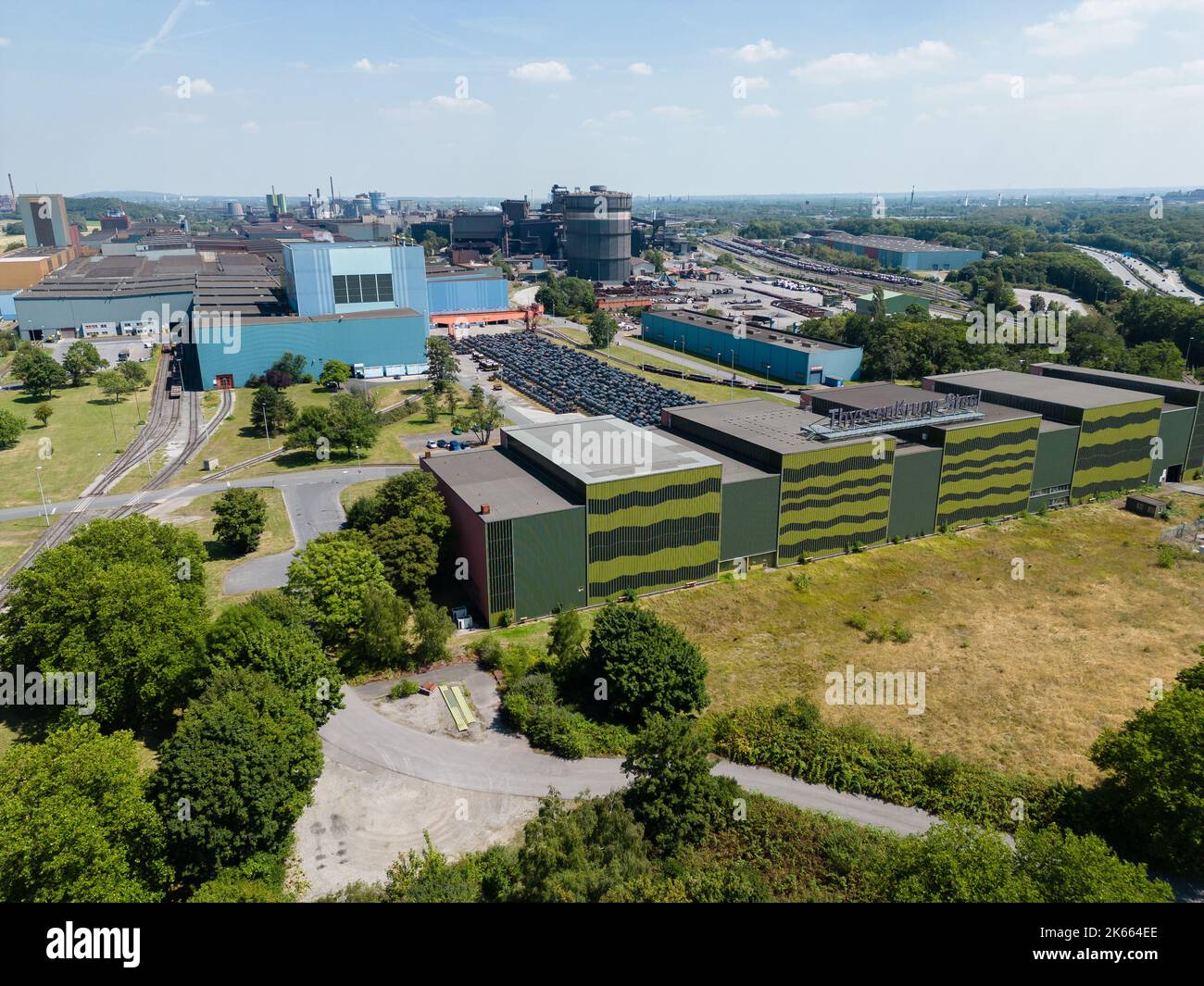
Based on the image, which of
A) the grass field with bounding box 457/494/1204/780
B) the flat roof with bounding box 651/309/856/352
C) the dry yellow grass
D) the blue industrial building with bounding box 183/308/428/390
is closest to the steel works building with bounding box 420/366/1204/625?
the grass field with bounding box 457/494/1204/780

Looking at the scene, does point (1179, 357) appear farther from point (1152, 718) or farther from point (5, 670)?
point (5, 670)

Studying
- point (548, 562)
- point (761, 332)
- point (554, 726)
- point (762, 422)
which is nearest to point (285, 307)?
point (761, 332)

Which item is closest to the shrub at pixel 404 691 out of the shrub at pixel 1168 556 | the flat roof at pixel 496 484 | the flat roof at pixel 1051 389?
the flat roof at pixel 496 484

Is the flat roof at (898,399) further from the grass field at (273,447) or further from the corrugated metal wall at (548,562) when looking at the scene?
the grass field at (273,447)

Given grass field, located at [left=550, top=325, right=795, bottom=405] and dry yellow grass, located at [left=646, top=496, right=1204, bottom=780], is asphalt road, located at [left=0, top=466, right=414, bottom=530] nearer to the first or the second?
dry yellow grass, located at [left=646, top=496, right=1204, bottom=780]

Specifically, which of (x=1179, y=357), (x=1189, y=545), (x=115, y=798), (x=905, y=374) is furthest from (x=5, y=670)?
(x=1179, y=357)

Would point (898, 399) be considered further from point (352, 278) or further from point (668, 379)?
point (352, 278)
